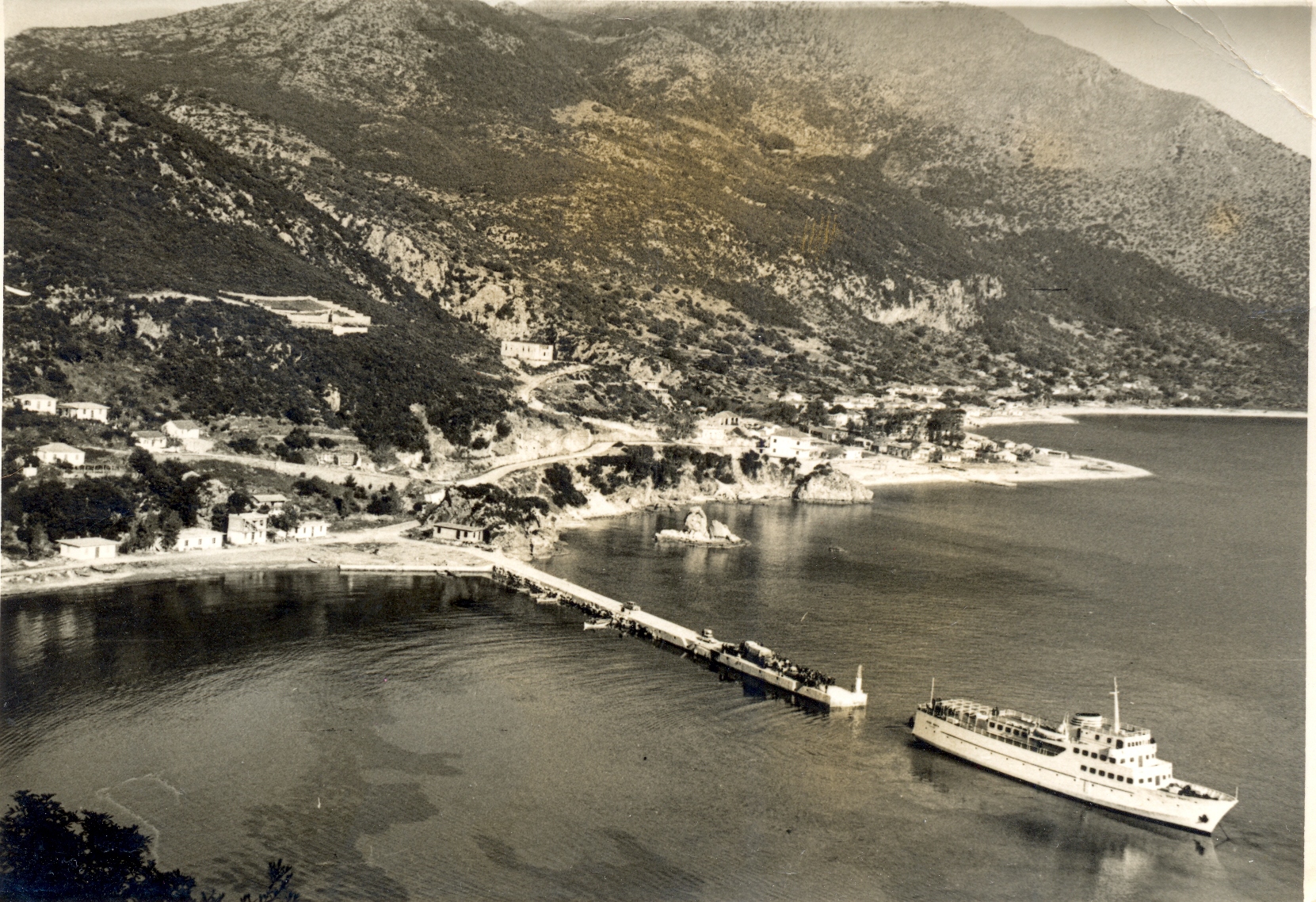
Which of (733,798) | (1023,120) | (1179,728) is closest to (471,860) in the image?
(733,798)

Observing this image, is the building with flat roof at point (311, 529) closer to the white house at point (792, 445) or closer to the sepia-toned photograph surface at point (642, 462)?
the sepia-toned photograph surface at point (642, 462)

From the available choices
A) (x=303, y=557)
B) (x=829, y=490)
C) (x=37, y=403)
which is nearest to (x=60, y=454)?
(x=37, y=403)

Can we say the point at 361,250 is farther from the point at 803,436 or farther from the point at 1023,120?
the point at 1023,120

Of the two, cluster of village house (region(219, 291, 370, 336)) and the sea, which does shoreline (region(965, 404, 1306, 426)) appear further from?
cluster of village house (region(219, 291, 370, 336))

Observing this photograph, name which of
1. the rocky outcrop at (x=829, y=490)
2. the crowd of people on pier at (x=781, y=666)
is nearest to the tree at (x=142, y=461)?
the crowd of people on pier at (x=781, y=666)

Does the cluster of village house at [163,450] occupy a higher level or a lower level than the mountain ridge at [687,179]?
lower
